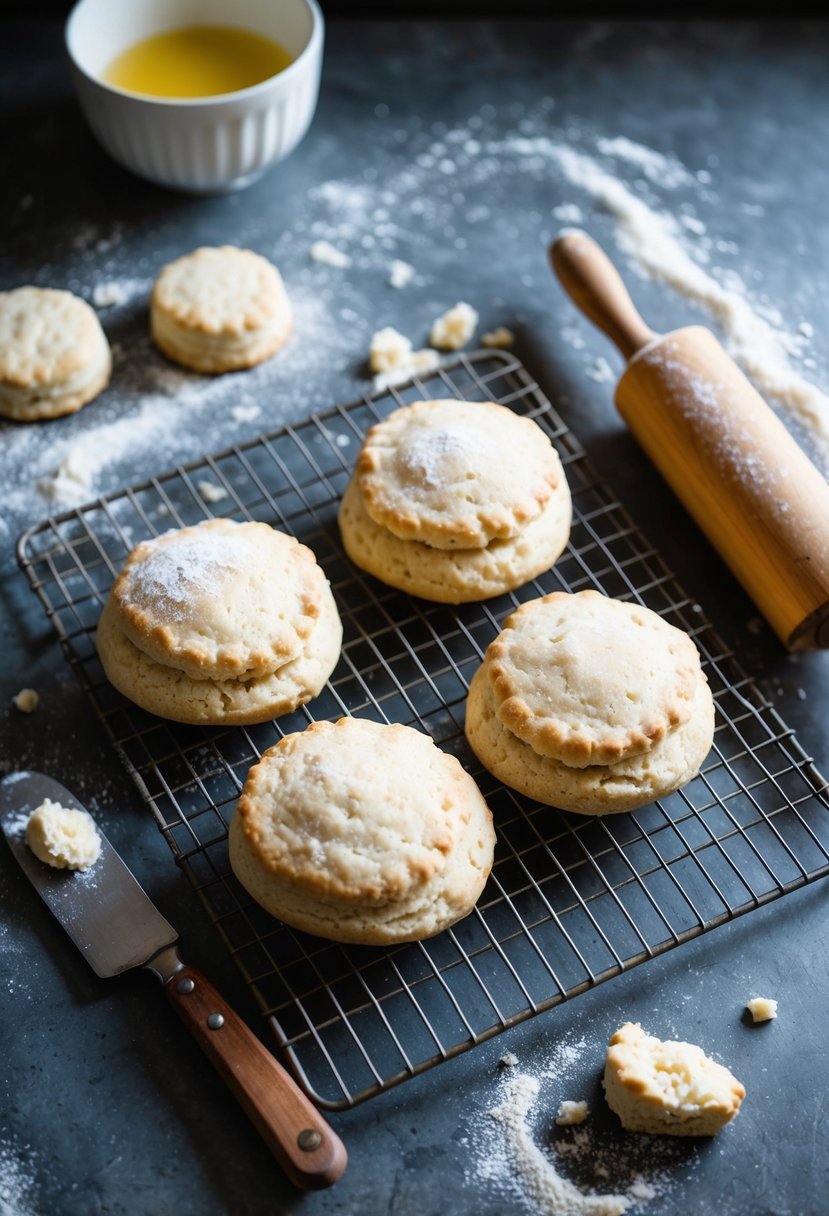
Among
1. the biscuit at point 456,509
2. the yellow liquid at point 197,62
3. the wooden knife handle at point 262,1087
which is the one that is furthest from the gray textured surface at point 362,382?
the biscuit at point 456,509

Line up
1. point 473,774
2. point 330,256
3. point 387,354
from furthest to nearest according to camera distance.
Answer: point 330,256 → point 387,354 → point 473,774

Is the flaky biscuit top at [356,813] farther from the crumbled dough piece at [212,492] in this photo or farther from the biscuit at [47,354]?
the biscuit at [47,354]

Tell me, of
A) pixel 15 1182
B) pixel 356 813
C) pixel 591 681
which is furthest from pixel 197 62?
pixel 15 1182

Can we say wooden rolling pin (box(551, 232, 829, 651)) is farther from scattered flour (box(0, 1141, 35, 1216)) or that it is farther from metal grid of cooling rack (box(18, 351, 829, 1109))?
scattered flour (box(0, 1141, 35, 1216))

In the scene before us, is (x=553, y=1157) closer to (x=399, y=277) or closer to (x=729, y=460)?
(x=729, y=460)

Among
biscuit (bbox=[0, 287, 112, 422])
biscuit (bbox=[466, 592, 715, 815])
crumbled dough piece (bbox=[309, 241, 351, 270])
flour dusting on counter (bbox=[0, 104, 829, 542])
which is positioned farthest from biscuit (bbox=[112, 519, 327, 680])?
crumbled dough piece (bbox=[309, 241, 351, 270])

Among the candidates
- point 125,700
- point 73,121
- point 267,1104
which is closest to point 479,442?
point 125,700
